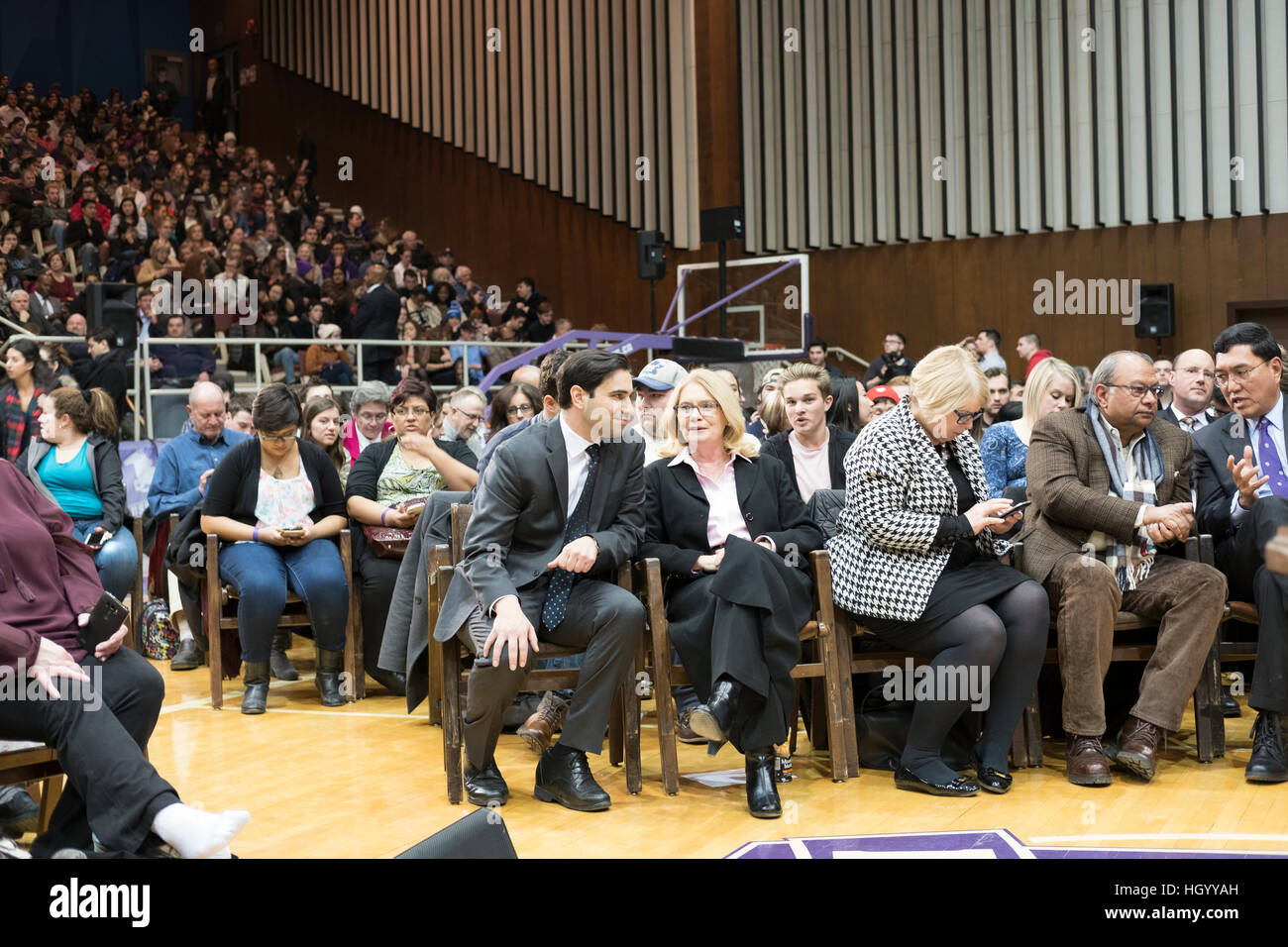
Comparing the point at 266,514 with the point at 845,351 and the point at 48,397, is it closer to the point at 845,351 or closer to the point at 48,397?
the point at 48,397

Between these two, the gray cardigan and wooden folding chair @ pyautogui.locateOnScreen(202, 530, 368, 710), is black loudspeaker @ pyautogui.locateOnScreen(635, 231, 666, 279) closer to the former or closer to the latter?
the gray cardigan

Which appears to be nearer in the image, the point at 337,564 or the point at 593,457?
the point at 593,457

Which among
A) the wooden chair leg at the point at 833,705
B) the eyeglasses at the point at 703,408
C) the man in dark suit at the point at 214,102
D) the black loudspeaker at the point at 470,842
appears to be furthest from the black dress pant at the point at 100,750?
the man in dark suit at the point at 214,102

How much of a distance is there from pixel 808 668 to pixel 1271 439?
1580 millimetres

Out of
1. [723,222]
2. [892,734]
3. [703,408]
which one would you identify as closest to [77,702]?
[703,408]

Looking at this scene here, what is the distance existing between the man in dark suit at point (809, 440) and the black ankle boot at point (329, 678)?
5.95 feet

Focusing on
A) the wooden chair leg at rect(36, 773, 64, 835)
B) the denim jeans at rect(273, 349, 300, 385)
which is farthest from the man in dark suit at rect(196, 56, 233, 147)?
the wooden chair leg at rect(36, 773, 64, 835)

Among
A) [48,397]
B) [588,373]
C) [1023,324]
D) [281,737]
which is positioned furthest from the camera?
[1023,324]

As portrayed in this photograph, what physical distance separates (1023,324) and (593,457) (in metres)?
7.56

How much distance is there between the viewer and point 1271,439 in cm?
390

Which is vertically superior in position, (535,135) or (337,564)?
(535,135)

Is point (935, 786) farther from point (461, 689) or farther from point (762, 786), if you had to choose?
point (461, 689)
